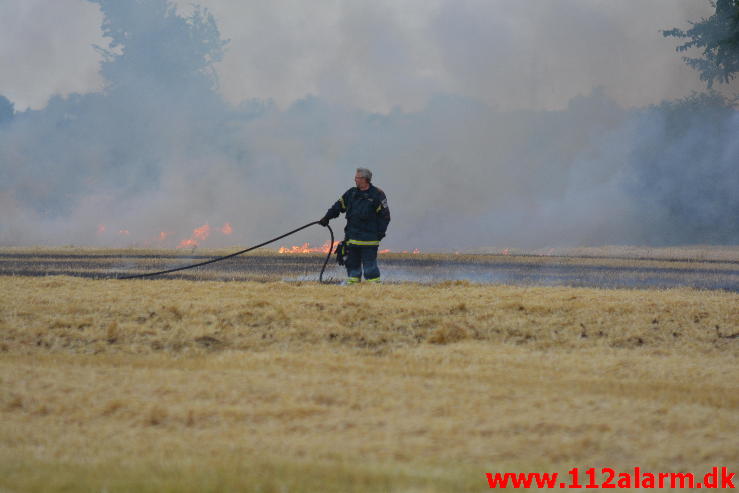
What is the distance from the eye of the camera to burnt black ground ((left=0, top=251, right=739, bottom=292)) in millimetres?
15851

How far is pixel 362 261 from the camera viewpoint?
44.5 feet

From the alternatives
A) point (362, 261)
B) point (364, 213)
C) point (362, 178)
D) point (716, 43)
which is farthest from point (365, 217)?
point (716, 43)

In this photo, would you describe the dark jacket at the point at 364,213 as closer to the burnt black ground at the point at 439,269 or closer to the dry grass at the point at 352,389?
the dry grass at the point at 352,389

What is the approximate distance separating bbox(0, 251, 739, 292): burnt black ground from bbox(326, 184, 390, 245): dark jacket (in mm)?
2378

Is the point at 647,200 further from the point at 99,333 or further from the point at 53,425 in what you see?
the point at 53,425

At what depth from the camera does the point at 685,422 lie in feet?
18.0

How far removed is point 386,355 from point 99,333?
318cm

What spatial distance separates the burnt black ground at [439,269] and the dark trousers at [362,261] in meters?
2.12

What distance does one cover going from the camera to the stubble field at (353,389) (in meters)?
4.57

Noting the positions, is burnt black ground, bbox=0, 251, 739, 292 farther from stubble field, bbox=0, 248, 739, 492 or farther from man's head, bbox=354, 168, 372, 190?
stubble field, bbox=0, 248, 739, 492

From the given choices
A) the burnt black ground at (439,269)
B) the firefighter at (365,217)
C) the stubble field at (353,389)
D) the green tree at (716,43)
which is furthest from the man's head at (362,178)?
the green tree at (716,43)

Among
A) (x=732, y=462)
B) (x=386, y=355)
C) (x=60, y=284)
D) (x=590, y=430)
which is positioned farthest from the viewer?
(x=60, y=284)

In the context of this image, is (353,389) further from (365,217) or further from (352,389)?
(365,217)

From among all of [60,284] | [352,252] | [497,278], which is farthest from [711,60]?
[60,284]
